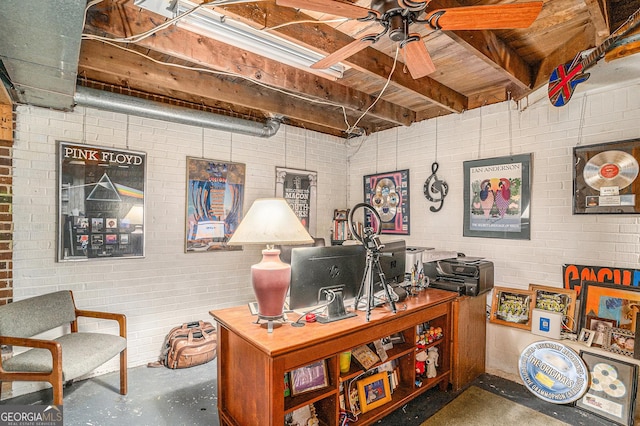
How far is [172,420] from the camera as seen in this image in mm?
2318

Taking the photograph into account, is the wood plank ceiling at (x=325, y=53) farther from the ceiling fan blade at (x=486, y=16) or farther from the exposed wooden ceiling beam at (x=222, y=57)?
the ceiling fan blade at (x=486, y=16)

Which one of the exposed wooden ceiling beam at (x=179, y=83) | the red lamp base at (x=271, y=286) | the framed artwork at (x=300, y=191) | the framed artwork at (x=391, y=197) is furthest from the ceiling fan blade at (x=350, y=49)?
the framed artwork at (x=391, y=197)

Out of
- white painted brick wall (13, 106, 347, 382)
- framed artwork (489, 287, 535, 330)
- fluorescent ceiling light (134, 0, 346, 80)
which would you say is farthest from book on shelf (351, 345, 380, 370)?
fluorescent ceiling light (134, 0, 346, 80)

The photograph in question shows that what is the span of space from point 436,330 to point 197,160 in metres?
2.94

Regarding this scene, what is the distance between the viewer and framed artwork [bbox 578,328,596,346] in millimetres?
2525

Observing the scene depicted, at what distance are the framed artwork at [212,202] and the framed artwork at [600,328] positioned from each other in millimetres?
3445

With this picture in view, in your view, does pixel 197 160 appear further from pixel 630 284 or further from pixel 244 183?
pixel 630 284

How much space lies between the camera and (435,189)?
381 centimetres

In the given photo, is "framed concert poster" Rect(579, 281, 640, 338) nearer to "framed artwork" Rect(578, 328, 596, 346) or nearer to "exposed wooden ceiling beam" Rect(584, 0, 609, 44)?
"framed artwork" Rect(578, 328, 596, 346)

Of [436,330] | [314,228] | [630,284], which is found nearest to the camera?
[630,284]

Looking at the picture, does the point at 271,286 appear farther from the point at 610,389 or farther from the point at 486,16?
the point at 610,389

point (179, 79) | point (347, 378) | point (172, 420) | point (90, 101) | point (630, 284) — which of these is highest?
point (179, 79)

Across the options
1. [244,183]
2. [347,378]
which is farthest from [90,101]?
[347,378]

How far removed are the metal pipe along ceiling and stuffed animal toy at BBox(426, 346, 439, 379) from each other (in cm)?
292
